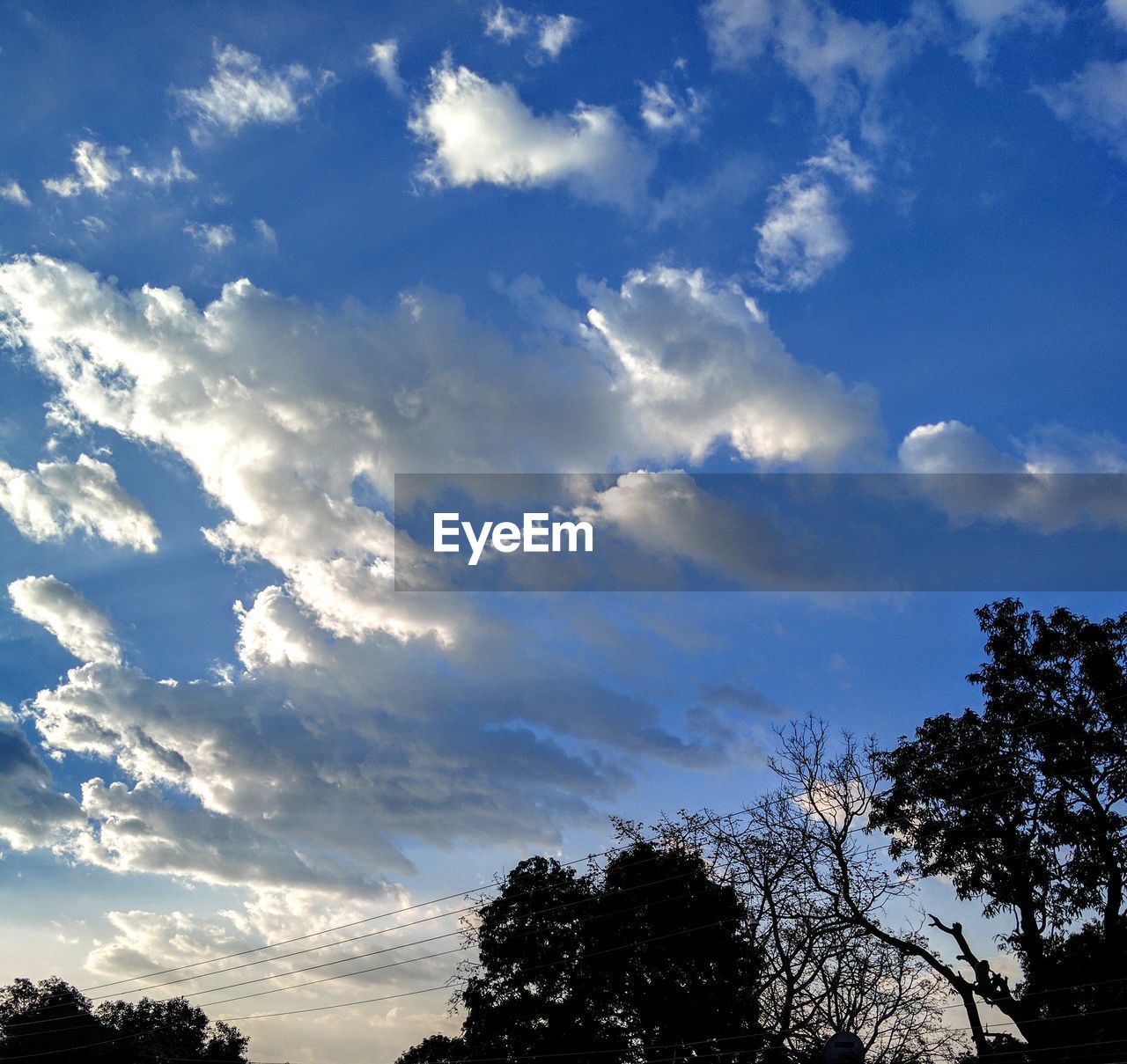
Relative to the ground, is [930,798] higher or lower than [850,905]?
higher

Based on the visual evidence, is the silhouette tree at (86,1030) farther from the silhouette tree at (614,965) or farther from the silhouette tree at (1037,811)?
the silhouette tree at (1037,811)

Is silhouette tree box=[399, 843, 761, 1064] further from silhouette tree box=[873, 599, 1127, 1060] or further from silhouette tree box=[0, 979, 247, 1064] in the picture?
silhouette tree box=[0, 979, 247, 1064]

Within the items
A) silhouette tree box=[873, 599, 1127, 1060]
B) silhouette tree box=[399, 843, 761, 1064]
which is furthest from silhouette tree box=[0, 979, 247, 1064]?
silhouette tree box=[873, 599, 1127, 1060]

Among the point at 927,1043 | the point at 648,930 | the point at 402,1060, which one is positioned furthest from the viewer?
the point at 402,1060

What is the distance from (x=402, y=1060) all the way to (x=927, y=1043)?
160 ft

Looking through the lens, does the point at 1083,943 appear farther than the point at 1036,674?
No

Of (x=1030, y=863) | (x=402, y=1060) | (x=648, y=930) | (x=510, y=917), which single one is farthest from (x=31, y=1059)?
(x=1030, y=863)

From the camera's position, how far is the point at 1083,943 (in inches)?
1039

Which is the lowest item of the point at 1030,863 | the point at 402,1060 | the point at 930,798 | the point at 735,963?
the point at 402,1060

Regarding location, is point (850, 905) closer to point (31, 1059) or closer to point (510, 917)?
point (510, 917)

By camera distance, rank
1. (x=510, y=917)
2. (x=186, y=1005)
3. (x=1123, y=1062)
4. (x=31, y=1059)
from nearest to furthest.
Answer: (x=1123, y=1062), (x=510, y=917), (x=31, y=1059), (x=186, y=1005)

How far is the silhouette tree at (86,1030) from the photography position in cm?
6041

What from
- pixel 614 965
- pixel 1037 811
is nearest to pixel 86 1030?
pixel 614 965

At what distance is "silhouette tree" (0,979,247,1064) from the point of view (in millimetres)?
60406
